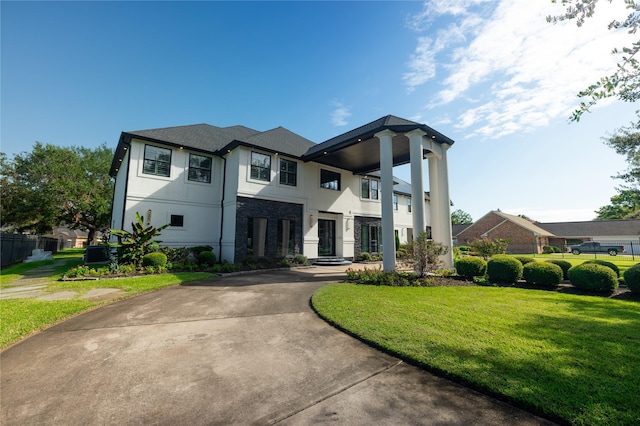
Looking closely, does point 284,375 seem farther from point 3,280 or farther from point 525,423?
point 3,280

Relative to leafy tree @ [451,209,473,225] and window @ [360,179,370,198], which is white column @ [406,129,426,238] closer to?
window @ [360,179,370,198]

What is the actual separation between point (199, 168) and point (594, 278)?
17.3 meters

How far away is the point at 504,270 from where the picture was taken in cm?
933

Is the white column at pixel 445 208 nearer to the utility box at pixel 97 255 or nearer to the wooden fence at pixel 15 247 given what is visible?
the utility box at pixel 97 255

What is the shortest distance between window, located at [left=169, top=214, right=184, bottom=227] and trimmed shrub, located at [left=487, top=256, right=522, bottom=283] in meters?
14.8

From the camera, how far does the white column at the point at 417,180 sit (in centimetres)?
1076

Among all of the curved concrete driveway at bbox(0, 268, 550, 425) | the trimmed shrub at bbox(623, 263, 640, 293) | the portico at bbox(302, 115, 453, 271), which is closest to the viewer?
the curved concrete driveway at bbox(0, 268, 550, 425)

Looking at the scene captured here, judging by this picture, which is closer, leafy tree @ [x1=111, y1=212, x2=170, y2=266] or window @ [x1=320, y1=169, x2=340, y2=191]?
leafy tree @ [x1=111, y1=212, x2=170, y2=266]

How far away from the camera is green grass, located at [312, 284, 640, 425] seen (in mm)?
2523

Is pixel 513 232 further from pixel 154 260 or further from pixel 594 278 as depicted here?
pixel 154 260

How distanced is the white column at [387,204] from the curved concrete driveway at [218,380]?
20.7 ft

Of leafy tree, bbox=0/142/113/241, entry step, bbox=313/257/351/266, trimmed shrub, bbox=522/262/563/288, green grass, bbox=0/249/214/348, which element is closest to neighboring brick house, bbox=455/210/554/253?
entry step, bbox=313/257/351/266

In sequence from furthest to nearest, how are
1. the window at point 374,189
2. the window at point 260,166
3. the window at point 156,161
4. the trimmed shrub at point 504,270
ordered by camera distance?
the window at point 374,189
the window at point 260,166
the window at point 156,161
the trimmed shrub at point 504,270

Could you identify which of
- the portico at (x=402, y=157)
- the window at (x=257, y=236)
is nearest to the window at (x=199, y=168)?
the window at (x=257, y=236)
